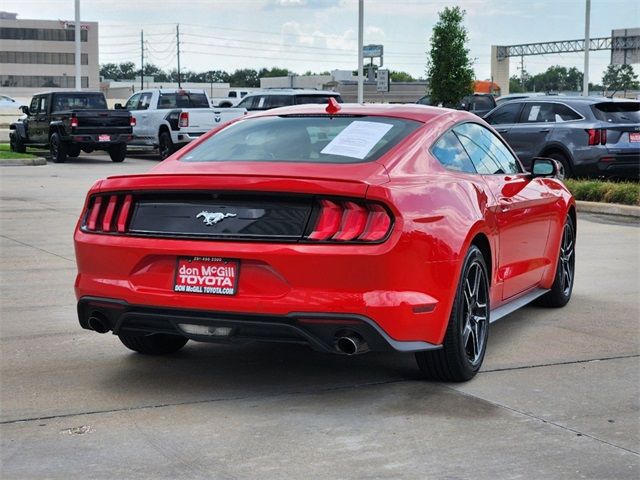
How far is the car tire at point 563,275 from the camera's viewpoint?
7.98 metres

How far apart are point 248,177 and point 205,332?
0.82m

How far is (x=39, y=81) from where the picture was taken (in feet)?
475

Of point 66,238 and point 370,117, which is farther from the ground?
point 370,117

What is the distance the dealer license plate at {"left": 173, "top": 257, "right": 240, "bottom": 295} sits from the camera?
5.21 meters

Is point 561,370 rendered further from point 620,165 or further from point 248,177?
point 620,165

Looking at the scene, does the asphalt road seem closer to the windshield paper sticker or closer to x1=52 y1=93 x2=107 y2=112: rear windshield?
the windshield paper sticker

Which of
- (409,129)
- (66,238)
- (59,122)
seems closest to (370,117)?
(409,129)

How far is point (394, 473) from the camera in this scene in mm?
4320

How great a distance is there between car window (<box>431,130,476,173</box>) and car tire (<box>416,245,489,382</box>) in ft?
1.82

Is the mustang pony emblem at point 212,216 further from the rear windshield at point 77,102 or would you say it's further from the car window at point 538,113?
the rear windshield at point 77,102

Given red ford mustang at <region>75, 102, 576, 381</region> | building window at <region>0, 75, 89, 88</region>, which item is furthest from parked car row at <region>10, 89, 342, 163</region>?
Answer: building window at <region>0, 75, 89, 88</region>

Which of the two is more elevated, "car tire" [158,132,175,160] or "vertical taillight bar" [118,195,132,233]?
"vertical taillight bar" [118,195,132,233]

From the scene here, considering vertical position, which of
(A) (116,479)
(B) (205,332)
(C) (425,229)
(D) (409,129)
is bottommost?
(A) (116,479)

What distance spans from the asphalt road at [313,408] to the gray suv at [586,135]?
10147 millimetres
